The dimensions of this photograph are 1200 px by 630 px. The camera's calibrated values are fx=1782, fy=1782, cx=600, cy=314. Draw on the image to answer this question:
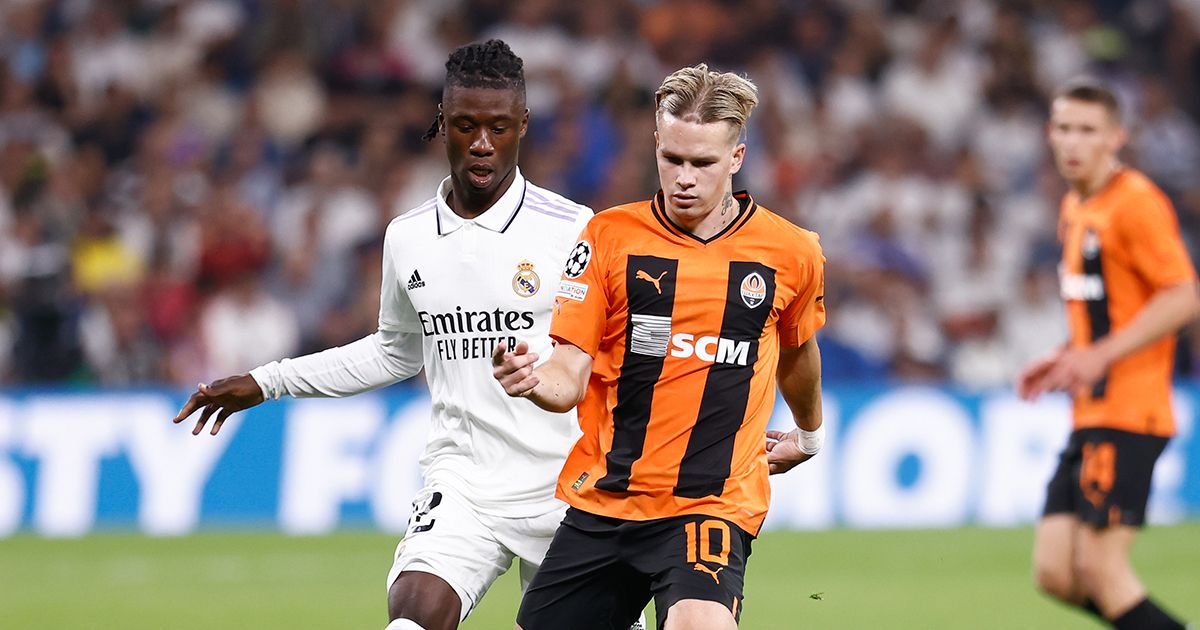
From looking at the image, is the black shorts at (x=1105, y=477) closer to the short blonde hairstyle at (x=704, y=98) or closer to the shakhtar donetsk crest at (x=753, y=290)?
the shakhtar donetsk crest at (x=753, y=290)

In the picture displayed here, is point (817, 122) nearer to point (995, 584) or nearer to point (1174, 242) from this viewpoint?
point (995, 584)

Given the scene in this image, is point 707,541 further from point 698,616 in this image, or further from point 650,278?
point 650,278

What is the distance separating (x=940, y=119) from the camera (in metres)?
16.9

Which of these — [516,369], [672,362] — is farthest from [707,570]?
[516,369]

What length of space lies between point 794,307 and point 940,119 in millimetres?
12032

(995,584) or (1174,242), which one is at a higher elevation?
(1174,242)

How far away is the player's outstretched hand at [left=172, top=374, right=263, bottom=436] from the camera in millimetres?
5750

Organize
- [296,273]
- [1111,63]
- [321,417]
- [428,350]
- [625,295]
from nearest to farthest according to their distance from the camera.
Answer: [625,295]
[428,350]
[321,417]
[296,273]
[1111,63]

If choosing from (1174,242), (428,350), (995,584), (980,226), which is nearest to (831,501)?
(995,584)

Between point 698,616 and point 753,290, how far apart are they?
0.97m

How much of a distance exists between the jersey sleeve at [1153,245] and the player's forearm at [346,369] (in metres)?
3.08

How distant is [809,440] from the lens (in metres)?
5.63

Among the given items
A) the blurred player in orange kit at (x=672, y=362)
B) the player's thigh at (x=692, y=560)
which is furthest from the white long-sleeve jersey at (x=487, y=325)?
the player's thigh at (x=692, y=560)

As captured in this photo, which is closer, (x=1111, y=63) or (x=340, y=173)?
(x=340, y=173)
